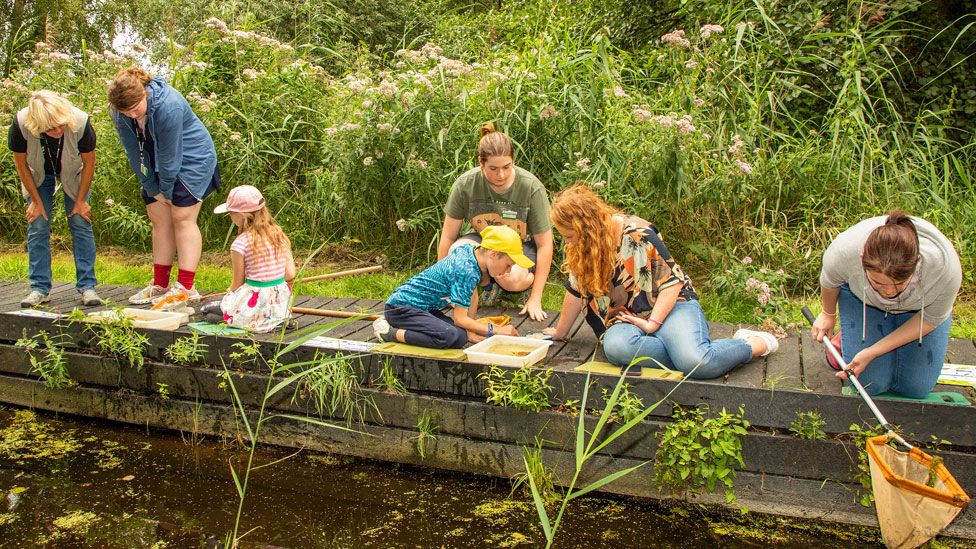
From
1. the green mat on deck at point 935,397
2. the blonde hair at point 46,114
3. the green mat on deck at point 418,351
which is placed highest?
the blonde hair at point 46,114

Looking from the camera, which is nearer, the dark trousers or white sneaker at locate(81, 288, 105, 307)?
the dark trousers

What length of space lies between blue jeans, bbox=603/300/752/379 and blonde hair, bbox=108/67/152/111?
3.09 m

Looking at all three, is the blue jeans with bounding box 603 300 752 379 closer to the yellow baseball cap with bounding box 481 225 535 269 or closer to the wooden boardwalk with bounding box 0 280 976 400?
the wooden boardwalk with bounding box 0 280 976 400

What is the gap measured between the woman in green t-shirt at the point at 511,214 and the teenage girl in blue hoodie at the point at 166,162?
5.36ft

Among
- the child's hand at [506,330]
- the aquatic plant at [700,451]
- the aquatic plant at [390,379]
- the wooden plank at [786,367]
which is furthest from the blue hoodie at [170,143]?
the wooden plank at [786,367]

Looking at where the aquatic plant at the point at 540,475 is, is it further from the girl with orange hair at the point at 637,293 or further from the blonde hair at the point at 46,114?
the blonde hair at the point at 46,114

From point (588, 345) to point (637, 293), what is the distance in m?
0.54

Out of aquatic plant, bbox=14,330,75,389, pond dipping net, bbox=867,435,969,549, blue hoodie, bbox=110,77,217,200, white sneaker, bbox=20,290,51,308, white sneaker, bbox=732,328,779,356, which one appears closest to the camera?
pond dipping net, bbox=867,435,969,549

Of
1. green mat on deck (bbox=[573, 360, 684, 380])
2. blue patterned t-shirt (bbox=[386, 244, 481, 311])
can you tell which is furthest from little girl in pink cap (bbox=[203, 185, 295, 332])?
green mat on deck (bbox=[573, 360, 684, 380])

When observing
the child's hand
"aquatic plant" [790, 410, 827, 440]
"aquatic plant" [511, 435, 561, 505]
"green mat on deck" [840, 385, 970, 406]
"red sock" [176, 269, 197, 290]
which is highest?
"red sock" [176, 269, 197, 290]

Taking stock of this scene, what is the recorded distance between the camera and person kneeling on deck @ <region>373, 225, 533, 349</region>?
12.8 feet

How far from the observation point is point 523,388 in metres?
3.59

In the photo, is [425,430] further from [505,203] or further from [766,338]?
[766,338]

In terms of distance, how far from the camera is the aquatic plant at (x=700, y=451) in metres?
3.26
